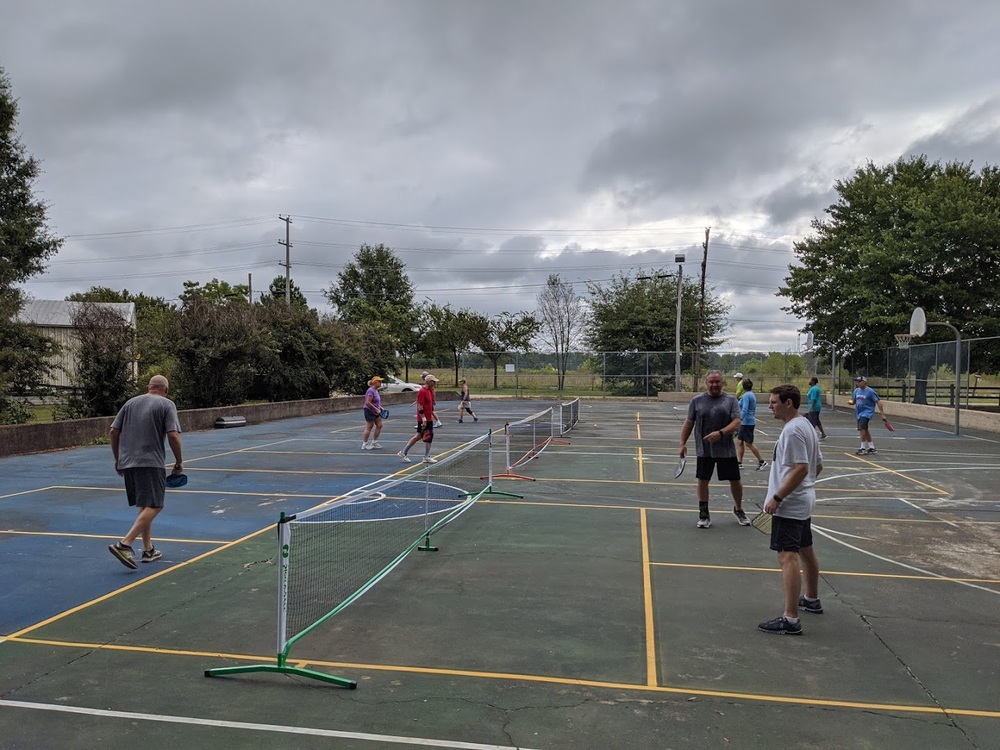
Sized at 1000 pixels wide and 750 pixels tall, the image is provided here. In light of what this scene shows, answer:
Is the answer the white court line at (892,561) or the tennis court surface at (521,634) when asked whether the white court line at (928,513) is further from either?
the white court line at (892,561)

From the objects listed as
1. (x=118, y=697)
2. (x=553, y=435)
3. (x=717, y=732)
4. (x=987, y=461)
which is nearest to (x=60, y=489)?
(x=118, y=697)

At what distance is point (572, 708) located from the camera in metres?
4.36

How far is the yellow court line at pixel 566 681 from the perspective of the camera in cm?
438

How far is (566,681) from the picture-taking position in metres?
4.74

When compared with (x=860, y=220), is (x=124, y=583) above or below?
below

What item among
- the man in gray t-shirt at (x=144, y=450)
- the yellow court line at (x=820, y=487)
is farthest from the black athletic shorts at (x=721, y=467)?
the man in gray t-shirt at (x=144, y=450)

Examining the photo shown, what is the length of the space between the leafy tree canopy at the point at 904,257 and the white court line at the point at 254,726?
37.4m

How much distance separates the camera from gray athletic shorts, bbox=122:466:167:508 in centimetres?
735

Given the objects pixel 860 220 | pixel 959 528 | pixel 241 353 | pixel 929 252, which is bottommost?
pixel 959 528

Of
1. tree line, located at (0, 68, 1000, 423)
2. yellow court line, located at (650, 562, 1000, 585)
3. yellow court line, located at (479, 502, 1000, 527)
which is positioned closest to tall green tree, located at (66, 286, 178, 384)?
tree line, located at (0, 68, 1000, 423)

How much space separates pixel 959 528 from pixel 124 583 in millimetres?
9937

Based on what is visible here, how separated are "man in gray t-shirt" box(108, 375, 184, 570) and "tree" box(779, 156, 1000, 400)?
31214 mm

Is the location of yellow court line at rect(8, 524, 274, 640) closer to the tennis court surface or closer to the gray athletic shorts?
the tennis court surface

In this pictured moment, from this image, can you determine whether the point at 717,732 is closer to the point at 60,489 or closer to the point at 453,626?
the point at 453,626
